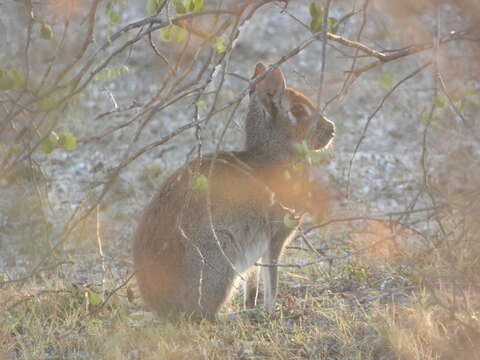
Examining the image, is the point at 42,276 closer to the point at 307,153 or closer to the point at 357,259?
the point at 357,259

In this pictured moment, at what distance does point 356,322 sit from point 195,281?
3.62 feet

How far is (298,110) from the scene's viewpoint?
5.75 meters

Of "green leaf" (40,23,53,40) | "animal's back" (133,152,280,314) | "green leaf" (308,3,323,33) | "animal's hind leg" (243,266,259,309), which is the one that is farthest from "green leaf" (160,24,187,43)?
"animal's hind leg" (243,266,259,309)

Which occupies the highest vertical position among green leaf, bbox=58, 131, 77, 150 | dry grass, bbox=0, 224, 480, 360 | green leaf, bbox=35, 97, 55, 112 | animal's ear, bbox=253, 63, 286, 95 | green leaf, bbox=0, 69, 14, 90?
animal's ear, bbox=253, 63, 286, 95

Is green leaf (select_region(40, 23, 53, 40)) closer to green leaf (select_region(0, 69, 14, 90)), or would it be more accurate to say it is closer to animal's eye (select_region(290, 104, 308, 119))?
green leaf (select_region(0, 69, 14, 90))

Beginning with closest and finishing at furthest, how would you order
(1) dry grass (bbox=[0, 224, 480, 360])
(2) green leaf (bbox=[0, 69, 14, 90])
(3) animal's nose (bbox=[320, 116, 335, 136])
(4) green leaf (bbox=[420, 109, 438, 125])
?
(2) green leaf (bbox=[0, 69, 14, 90]) < (4) green leaf (bbox=[420, 109, 438, 125]) < (1) dry grass (bbox=[0, 224, 480, 360]) < (3) animal's nose (bbox=[320, 116, 335, 136])

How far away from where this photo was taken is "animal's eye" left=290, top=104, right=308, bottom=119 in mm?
5734

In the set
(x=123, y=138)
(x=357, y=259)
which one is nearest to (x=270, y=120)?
(x=357, y=259)

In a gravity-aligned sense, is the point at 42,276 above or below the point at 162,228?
below

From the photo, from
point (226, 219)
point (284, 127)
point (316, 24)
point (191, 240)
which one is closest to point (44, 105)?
point (316, 24)

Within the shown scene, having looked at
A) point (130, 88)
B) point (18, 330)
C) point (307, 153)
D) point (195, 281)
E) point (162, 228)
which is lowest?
point (18, 330)

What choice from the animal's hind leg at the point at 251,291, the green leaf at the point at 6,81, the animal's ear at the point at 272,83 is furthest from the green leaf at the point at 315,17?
the animal's hind leg at the point at 251,291

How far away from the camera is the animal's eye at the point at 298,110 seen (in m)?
5.73

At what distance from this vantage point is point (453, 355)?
13.9 ft
